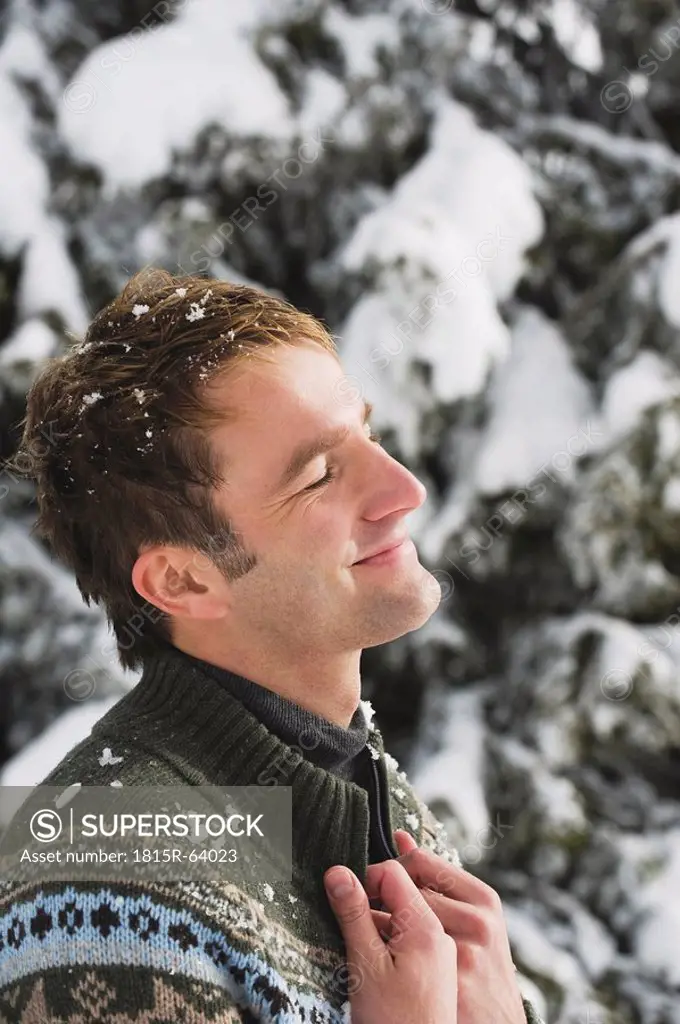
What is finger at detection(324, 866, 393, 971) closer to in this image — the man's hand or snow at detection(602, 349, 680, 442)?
the man's hand

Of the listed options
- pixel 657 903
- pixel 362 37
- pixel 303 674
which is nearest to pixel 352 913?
pixel 303 674

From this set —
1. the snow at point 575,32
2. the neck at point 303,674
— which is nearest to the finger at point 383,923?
the neck at point 303,674

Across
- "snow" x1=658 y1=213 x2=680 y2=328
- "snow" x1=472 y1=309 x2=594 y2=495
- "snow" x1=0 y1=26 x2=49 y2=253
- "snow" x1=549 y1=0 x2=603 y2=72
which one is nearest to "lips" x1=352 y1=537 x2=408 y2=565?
"snow" x1=472 y1=309 x2=594 y2=495

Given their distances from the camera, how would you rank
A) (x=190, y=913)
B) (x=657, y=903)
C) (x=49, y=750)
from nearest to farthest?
(x=190, y=913) → (x=49, y=750) → (x=657, y=903)

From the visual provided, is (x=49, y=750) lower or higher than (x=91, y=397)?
lower

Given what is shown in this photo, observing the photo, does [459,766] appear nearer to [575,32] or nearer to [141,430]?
[141,430]

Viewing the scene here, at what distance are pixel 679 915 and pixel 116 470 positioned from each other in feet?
7.85

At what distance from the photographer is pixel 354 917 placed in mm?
1143

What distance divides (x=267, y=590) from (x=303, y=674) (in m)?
0.11

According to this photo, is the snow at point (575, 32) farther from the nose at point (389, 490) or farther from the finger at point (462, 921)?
the finger at point (462, 921)

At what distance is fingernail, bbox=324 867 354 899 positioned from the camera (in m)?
1.16

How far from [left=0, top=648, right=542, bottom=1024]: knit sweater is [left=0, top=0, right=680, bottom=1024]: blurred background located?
140 centimetres

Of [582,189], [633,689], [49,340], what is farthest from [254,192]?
[633,689]

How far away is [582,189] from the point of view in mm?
3543
